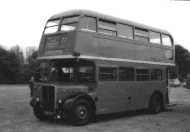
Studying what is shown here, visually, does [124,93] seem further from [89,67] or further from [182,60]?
[182,60]

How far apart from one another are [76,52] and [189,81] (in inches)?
1505

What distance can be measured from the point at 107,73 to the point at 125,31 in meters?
2.15

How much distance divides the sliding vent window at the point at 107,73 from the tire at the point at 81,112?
134cm

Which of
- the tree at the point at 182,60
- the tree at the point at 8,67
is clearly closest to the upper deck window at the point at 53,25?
the tree at the point at 8,67

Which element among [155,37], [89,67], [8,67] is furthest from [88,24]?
[8,67]

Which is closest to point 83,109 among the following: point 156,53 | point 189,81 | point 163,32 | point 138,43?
point 138,43

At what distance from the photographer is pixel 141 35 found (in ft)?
46.3

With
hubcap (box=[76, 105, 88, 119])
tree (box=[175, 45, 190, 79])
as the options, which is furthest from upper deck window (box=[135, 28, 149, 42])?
tree (box=[175, 45, 190, 79])

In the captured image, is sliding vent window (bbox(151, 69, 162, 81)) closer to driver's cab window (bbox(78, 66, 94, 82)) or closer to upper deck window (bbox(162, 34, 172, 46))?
upper deck window (bbox(162, 34, 172, 46))

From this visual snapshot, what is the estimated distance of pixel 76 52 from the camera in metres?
10.8

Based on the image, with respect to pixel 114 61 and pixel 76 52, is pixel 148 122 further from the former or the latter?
pixel 76 52

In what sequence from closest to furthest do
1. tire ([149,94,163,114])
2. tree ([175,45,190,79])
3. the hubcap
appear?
the hubcap → tire ([149,94,163,114]) → tree ([175,45,190,79])

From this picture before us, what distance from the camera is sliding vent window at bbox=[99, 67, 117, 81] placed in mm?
11922

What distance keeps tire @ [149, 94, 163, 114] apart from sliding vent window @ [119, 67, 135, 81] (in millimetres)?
1948
